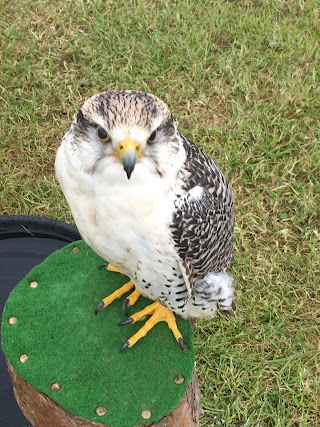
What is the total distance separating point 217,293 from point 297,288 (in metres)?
1.12

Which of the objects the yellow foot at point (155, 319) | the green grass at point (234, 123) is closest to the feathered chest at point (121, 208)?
the yellow foot at point (155, 319)

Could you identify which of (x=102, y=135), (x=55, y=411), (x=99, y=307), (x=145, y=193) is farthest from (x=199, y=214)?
(x=55, y=411)

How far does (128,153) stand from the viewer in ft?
6.32

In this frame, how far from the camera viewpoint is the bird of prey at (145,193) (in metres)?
2.00

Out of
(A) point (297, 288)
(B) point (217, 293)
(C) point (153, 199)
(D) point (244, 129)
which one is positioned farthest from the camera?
(D) point (244, 129)

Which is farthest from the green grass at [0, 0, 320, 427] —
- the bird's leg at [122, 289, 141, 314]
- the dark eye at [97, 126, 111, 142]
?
the dark eye at [97, 126, 111, 142]

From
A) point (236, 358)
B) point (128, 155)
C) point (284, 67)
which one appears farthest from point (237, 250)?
point (128, 155)

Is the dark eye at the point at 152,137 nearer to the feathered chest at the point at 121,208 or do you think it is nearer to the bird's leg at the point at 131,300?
the feathered chest at the point at 121,208

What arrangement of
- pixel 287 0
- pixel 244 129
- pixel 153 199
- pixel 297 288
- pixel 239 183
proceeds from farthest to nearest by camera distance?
pixel 287 0
pixel 244 129
pixel 239 183
pixel 297 288
pixel 153 199

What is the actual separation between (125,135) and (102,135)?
0.32 feet

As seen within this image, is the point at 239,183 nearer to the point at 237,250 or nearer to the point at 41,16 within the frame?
the point at 237,250

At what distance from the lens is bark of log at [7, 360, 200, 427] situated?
2500mm

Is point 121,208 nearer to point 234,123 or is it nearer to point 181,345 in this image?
point 181,345

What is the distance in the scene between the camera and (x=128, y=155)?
6.31 feet
